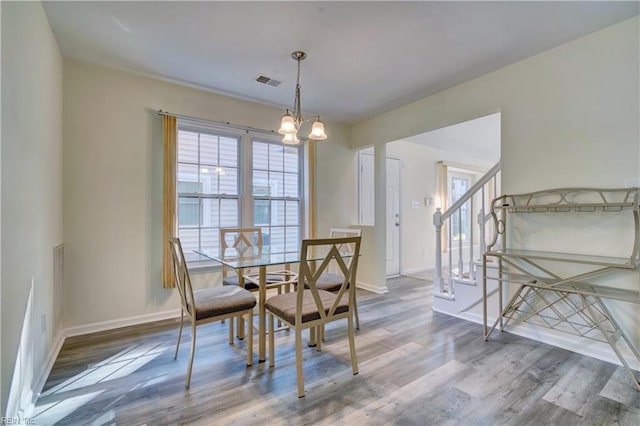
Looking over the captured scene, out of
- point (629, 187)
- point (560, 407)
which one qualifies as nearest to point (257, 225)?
point (560, 407)

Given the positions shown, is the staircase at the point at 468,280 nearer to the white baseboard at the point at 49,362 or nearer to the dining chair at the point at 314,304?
the dining chair at the point at 314,304

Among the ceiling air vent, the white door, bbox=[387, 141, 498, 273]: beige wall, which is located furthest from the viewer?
bbox=[387, 141, 498, 273]: beige wall

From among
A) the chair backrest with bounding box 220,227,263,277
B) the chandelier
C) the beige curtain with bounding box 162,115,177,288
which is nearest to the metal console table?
the chandelier

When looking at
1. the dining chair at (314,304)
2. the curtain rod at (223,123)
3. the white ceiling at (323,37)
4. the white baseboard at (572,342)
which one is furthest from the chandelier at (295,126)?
the white baseboard at (572,342)

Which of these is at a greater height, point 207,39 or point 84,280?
point 207,39

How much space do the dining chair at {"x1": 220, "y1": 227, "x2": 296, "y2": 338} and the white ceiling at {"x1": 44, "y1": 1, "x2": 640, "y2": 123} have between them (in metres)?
1.72

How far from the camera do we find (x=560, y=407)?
1.70 m

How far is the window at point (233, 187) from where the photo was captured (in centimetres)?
334

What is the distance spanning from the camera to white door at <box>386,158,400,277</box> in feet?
17.6

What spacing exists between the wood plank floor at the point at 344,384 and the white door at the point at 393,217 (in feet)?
8.70

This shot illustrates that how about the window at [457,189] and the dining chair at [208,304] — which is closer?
the dining chair at [208,304]

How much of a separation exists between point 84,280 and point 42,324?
0.83 metres

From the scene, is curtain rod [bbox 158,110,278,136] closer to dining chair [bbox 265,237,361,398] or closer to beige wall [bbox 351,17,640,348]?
dining chair [bbox 265,237,361,398]

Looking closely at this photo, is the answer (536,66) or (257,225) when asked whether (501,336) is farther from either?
(257,225)
